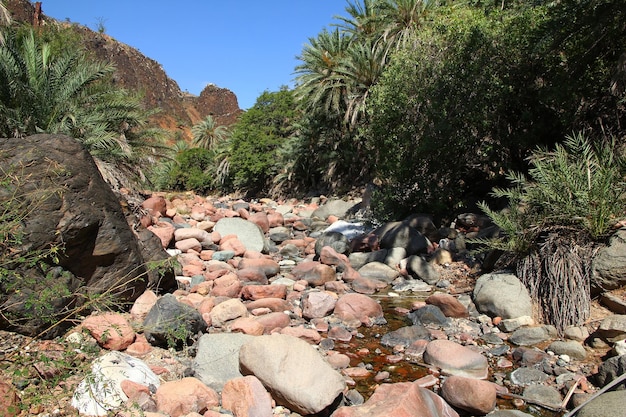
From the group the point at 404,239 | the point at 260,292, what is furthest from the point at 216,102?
the point at 260,292

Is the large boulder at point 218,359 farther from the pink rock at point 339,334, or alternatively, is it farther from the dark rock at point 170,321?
the pink rock at point 339,334

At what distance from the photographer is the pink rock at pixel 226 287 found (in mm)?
7539

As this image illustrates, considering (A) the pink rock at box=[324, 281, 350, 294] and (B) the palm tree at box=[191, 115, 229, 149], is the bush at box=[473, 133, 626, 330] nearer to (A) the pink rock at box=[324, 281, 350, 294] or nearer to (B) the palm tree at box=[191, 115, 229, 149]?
(A) the pink rock at box=[324, 281, 350, 294]

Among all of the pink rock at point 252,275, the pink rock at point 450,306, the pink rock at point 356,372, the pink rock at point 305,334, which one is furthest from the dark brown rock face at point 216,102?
the pink rock at point 356,372

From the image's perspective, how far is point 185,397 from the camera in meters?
4.01

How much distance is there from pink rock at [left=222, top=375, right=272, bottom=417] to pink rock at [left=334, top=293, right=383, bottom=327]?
2817 mm

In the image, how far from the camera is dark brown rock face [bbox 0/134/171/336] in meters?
4.81

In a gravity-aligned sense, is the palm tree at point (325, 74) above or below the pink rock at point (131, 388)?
above

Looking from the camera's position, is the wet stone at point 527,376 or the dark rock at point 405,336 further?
the dark rock at point 405,336

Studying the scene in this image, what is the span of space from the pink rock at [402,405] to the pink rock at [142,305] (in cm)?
282

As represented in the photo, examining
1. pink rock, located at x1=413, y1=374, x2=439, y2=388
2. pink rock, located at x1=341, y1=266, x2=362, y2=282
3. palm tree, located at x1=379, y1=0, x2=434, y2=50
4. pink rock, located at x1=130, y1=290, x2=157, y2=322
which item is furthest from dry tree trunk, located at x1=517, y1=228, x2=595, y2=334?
palm tree, located at x1=379, y1=0, x2=434, y2=50

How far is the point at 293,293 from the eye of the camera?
817cm

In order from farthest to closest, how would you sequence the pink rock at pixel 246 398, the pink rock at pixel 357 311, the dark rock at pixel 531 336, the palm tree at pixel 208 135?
the palm tree at pixel 208 135, the pink rock at pixel 357 311, the dark rock at pixel 531 336, the pink rock at pixel 246 398

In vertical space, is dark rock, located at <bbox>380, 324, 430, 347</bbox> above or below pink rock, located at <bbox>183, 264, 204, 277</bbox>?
below
